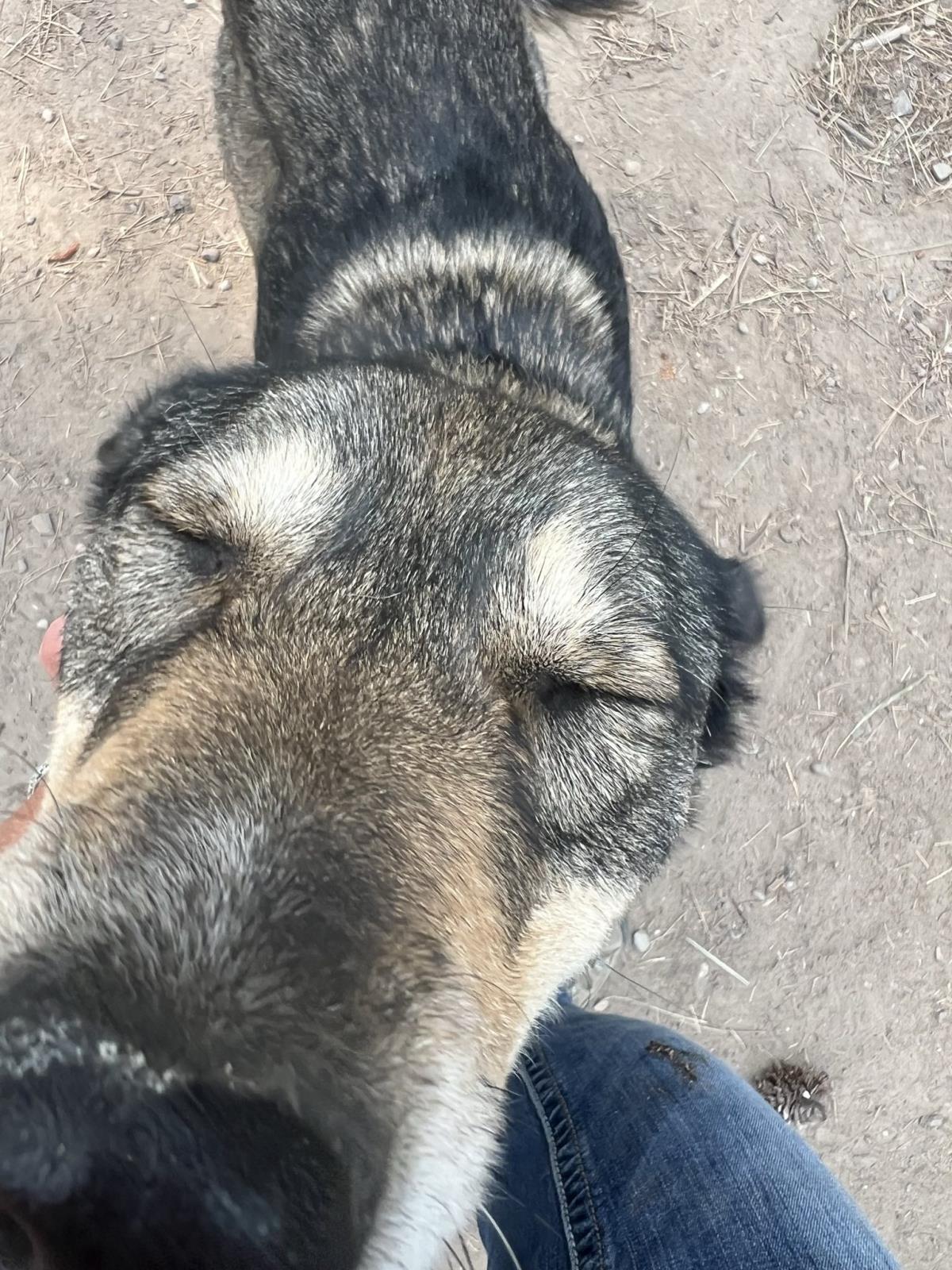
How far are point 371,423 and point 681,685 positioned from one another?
1.07 m

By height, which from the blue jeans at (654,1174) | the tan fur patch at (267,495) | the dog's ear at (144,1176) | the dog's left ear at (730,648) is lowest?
the blue jeans at (654,1174)

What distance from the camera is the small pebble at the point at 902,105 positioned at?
482cm

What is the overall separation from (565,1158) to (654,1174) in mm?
331

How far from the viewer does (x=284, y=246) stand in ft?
12.7

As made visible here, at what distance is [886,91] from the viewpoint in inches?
191

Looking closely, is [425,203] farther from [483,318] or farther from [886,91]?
[886,91]

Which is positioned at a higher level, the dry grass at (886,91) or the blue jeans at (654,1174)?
the dry grass at (886,91)

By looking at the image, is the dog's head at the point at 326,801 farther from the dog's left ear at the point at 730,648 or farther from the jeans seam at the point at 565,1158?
the jeans seam at the point at 565,1158

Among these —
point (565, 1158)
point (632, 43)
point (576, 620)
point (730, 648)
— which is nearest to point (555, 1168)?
point (565, 1158)

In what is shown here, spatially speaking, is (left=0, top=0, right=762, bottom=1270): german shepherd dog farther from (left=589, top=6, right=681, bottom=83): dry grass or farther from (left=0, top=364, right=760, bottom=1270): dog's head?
(left=589, top=6, right=681, bottom=83): dry grass

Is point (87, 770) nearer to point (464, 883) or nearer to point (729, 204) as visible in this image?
point (464, 883)

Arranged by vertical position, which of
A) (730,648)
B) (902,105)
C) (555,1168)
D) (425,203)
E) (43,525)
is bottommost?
(555,1168)

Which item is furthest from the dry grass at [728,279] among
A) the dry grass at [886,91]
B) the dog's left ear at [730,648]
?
the dog's left ear at [730,648]

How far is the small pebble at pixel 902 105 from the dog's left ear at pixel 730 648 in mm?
3180
